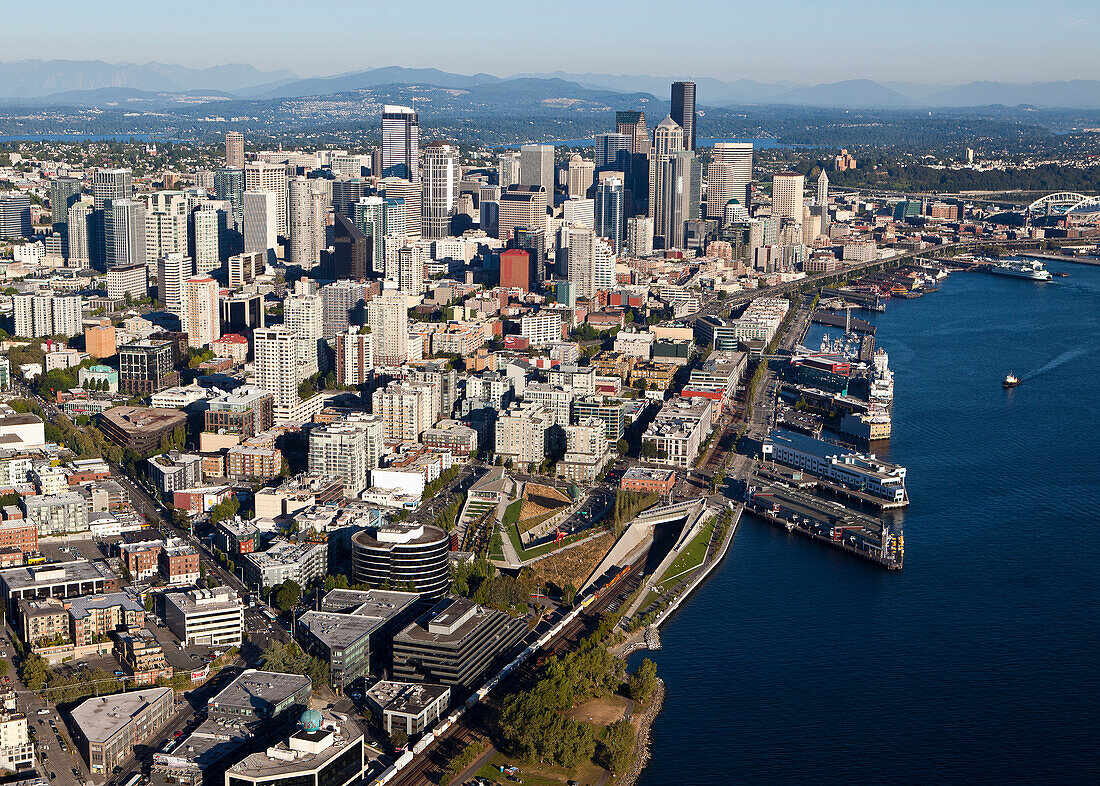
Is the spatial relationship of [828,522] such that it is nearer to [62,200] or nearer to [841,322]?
[841,322]

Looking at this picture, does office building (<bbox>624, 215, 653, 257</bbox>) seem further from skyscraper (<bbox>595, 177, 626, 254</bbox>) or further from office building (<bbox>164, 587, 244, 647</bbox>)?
office building (<bbox>164, 587, 244, 647</bbox>)

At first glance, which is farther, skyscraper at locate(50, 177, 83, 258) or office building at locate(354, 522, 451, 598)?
skyscraper at locate(50, 177, 83, 258)

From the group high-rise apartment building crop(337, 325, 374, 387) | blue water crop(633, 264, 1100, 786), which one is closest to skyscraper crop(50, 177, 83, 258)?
high-rise apartment building crop(337, 325, 374, 387)

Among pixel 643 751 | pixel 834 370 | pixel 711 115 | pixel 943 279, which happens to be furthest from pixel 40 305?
pixel 711 115

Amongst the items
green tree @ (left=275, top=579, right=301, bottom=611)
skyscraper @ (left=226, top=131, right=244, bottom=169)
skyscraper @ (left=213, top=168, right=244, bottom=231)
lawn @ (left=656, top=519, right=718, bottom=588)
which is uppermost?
skyscraper @ (left=226, top=131, right=244, bottom=169)

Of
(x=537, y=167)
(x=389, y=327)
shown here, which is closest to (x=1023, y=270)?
(x=537, y=167)

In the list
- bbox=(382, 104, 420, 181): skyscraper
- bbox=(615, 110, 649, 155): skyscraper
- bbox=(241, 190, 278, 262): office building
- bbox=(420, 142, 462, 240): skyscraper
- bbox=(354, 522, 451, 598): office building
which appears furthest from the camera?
bbox=(615, 110, 649, 155): skyscraper
